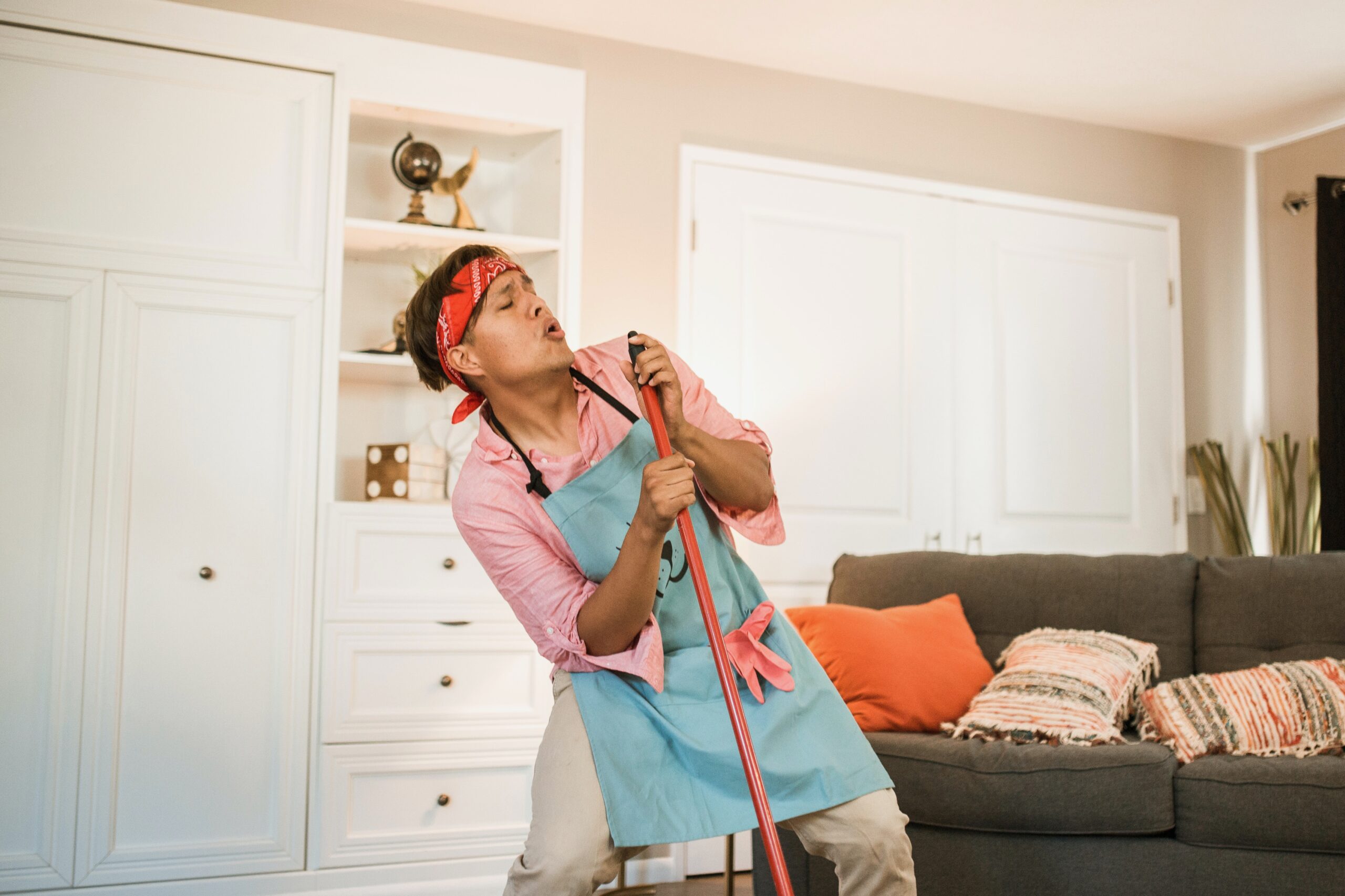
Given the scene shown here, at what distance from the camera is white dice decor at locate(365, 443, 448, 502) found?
117 inches

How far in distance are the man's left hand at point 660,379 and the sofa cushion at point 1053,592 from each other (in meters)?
1.59

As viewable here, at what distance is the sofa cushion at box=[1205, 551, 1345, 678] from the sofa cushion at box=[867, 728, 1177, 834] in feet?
1.78

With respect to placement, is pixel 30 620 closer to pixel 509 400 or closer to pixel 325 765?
pixel 325 765

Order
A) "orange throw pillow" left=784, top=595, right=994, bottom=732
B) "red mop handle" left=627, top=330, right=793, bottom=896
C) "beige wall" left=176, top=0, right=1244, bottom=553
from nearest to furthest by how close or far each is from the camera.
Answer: "red mop handle" left=627, top=330, right=793, bottom=896 < "orange throw pillow" left=784, top=595, right=994, bottom=732 < "beige wall" left=176, top=0, right=1244, bottom=553

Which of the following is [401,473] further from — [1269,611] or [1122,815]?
[1269,611]

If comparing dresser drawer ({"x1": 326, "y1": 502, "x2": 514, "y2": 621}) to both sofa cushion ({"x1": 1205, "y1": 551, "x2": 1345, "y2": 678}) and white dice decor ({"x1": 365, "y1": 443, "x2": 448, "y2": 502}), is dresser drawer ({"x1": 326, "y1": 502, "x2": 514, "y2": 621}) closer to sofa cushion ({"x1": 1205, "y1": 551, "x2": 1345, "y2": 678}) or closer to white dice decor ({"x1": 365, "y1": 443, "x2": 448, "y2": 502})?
white dice decor ({"x1": 365, "y1": 443, "x2": 448, "y2": 502})

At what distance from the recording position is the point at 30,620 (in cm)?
259

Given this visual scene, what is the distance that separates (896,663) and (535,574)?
1.22 meters

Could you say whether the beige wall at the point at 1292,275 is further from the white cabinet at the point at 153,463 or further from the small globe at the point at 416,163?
the white cabinet at the point at 153,463

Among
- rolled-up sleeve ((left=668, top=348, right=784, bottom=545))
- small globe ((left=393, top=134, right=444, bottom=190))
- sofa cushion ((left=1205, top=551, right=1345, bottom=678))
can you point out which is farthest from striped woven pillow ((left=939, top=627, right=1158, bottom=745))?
small globe ((left=393, top=134, right=444, bottom=190))

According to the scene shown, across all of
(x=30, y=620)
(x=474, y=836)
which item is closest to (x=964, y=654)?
(x=474, y=836)

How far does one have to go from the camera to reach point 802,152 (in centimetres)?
367

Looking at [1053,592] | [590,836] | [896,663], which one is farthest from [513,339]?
[1053,592]

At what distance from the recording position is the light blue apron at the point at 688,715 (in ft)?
4.81
